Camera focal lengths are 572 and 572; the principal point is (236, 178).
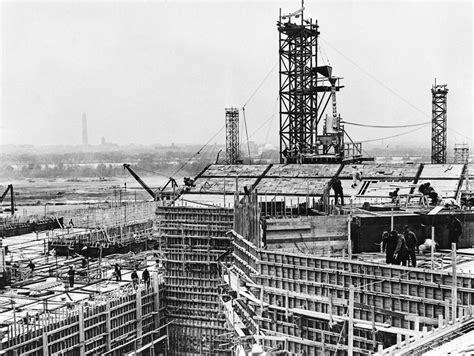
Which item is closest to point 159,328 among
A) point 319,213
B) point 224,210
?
point 224,210

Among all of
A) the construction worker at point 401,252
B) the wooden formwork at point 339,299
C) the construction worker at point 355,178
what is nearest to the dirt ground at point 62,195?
the construction worker at point 355,178

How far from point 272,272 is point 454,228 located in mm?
6607

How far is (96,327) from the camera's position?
19.8m

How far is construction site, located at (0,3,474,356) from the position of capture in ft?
47.3

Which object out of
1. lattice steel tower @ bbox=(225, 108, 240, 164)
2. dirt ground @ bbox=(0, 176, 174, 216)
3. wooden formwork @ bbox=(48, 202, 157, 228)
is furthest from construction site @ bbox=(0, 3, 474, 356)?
dirt ground @ bbox=(0, 176, 174, 216)

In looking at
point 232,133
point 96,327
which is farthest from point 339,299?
point 232,133

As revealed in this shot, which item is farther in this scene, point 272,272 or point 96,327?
point 96,327

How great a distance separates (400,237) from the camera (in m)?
15.8

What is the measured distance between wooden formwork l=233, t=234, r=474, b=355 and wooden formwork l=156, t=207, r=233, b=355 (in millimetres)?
6371

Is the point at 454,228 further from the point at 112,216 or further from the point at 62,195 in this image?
the point at 62,195

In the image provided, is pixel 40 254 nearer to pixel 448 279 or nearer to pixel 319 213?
pixel 319 213

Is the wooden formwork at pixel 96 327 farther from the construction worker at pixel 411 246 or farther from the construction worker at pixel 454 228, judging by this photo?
the construction worker at pixel 454 228

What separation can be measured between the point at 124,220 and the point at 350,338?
29.4m

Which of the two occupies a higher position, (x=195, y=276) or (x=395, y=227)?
(x=395, y=227)
